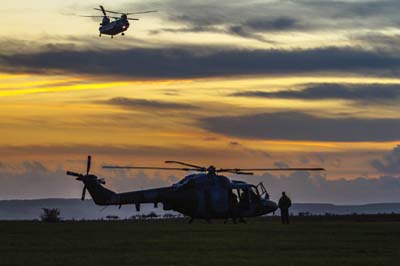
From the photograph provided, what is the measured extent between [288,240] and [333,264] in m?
11.8

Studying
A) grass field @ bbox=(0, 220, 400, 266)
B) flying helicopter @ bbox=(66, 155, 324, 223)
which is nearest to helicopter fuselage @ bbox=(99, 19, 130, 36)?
flying helicopter @ bbox=(66, 155, 324, 223)

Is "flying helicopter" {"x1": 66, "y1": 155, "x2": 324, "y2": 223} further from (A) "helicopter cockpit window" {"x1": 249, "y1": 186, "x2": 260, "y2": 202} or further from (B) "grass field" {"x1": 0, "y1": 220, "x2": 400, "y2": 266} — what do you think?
(B) "grass field" {"x1": 0, "y1": 220, "x2": 400, "y2": 266}

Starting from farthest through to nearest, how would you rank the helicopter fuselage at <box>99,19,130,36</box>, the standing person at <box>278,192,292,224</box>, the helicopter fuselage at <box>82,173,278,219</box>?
the helicopter fuselage at <box>99,19,130,36</box> → the helicopter fuselage at <box>82,173,278,219</box> → the standing person at <box>278,192,292,224</box>

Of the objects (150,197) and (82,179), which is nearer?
(150,197)

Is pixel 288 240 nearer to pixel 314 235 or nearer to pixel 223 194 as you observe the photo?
pixel 314 235

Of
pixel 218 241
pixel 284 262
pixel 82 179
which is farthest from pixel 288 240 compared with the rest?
pixel 82 179

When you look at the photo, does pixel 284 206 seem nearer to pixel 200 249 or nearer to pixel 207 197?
pixel 207 197

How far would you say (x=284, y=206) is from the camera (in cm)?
6494

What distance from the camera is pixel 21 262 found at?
1109 inches

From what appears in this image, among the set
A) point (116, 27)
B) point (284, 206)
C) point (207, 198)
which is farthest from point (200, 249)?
point (116, 27)

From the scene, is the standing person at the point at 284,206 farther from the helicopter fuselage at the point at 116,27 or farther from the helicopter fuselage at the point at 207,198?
the helicopter fuselage at the point at 116,27

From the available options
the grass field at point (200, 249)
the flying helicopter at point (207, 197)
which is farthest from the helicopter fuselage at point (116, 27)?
the grass field at point (200, 249)

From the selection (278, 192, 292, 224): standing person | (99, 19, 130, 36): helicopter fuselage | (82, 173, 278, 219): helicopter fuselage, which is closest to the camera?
(278, 192, 292, 224): standing person

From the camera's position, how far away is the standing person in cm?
6412
